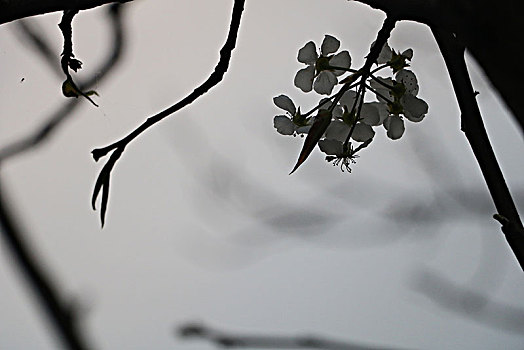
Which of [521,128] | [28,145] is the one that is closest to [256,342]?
[28,145]

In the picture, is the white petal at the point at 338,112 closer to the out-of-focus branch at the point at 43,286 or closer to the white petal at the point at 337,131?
the white petal at the point at 337,131

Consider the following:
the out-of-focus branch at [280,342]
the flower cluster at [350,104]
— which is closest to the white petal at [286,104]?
the flower cluster at [350,104]

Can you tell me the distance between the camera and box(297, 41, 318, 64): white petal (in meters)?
0.33

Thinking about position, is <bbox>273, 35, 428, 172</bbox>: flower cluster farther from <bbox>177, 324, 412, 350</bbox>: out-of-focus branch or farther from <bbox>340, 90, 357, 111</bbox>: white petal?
<bbox>177, 324, 412, 350</bbox>: out-of-focus branch

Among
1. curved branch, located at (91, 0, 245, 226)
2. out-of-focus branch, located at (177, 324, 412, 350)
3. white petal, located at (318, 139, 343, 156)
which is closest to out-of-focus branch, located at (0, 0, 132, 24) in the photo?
curved branch, located at (91, 0, 245, 226)

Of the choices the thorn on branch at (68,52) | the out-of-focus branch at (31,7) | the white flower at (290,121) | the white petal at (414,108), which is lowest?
the out-of-focus branch at (31,7)

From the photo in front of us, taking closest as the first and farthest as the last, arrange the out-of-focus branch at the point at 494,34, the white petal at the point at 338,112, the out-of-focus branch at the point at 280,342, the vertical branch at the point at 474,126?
the out-of-focus branch at the point at 494,34 < the vertical branch at the point at 474,126 < the white petal at the point at 338,112 < the out-of-focus branch at the point at 280,342

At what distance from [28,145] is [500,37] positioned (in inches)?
13.9

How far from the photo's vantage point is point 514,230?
20 centimetres

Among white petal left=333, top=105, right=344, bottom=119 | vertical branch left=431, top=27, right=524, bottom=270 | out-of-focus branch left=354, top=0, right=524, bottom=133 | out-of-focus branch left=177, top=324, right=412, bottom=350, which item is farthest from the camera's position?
out-of-focus branch left=177, top=324, right=412, bottom=350

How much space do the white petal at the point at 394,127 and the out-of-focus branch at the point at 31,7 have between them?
164mm

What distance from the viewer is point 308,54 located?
33cm

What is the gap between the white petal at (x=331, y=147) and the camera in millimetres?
300

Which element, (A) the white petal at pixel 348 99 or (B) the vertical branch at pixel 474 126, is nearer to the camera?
(B) the vertical branch at pixel 474 126
